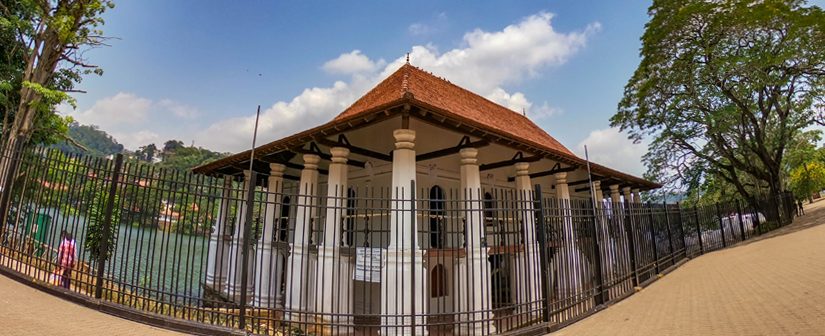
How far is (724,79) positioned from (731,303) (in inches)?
557

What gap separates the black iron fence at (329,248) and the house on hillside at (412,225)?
0.21 ft

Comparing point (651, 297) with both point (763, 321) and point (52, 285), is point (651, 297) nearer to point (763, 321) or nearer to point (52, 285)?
point (763, 321)

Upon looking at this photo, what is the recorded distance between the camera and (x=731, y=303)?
6098 mm

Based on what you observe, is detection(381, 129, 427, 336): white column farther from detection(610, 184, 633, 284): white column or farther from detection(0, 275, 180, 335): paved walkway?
detection(610, 184, 633, 284): white column

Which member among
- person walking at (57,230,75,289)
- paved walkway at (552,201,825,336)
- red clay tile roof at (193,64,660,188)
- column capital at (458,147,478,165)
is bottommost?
paved walkway at (552,201,825,336)

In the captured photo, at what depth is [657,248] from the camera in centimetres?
966

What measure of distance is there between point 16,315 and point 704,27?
22.3 meters

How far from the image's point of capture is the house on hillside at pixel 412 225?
241 inches

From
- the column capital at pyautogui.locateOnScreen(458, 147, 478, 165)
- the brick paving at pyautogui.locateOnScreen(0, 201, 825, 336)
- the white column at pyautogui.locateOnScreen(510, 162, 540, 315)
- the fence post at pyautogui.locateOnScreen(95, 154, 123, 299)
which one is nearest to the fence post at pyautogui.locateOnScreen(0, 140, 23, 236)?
the brick paving at pyautogui.locateOnScreen(0, 201, 825, 336)

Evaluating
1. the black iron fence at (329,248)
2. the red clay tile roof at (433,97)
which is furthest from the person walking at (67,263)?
the red clay tile roof at (433,97)

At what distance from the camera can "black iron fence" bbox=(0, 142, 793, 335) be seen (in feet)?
16.5

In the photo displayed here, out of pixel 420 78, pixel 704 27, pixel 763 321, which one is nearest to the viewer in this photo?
pixel 763 321

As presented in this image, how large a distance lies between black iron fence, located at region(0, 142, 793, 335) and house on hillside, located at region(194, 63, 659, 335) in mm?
64

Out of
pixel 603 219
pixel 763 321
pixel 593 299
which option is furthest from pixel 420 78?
pixel 763 321
